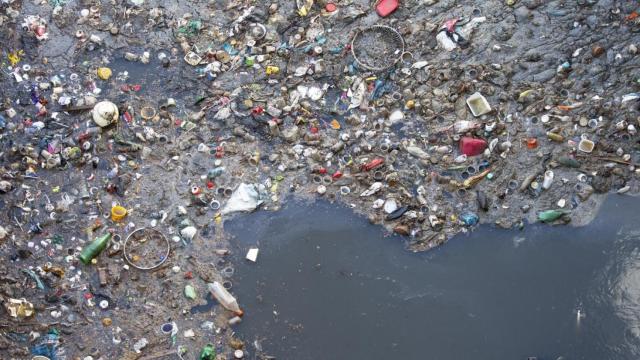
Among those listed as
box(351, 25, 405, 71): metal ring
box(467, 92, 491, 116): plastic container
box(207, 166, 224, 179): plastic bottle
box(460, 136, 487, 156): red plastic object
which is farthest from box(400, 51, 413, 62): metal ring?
box(207, 166, 224, 179): plastic bottle

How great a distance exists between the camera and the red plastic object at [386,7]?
6.42 meters

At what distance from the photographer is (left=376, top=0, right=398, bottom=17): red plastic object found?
6.42m

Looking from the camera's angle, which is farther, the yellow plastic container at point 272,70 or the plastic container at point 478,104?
the yellow plastic container at point 272,70

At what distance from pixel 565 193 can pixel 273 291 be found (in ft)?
8.89

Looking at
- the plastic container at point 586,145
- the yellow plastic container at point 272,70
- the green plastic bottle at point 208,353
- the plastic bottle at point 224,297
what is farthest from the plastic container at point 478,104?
the green plastic bottle at point 208,353

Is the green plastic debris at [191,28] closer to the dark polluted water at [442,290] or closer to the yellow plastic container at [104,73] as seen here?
the yellow plastic container at [104,73]

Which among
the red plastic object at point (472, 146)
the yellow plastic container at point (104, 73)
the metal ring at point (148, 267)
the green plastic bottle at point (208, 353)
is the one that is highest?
the yellow plastic container at point (104, 73)

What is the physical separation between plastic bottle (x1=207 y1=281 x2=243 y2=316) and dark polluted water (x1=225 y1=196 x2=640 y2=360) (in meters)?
0.08

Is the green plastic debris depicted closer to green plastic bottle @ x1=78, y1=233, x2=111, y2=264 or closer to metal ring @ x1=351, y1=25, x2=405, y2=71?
metal ring @ x1=351, y1=25, x2=405, y2=71

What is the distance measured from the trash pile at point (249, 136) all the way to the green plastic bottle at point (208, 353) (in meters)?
0.01

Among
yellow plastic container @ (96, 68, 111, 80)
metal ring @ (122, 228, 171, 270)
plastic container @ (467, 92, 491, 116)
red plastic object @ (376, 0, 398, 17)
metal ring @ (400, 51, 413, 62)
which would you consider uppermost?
red plastic object @ (376, 0, 398, 17)

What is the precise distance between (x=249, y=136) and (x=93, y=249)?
1.75m

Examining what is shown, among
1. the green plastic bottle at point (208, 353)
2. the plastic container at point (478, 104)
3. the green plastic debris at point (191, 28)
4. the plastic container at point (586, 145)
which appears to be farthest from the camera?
the green plastic debris at point (191, 28)

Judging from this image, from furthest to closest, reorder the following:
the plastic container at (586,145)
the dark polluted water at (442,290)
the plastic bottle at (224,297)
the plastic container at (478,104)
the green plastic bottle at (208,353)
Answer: the plastic container at (478,104) < the plastic container at (586,145) < the plastic bottle at (224,297) < the green plastic bottle at (208,353) < the dark polluted water at (442,290)
